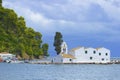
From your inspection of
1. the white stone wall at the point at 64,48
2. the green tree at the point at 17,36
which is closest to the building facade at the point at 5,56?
the green tree at the point at 17,36

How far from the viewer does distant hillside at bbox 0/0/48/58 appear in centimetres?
17575

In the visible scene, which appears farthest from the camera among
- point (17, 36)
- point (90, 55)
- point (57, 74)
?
point (17, 36)

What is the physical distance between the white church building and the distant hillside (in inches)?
1459

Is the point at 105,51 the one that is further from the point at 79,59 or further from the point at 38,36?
the point at 38,36

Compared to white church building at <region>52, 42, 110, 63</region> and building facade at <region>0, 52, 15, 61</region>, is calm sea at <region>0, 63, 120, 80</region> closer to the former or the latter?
white church building at <region>52, 42, 110, 63</region>

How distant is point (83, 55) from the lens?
13988 centimetres

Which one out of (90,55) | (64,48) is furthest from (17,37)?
(90,55)

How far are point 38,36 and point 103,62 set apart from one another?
49876 millimetres

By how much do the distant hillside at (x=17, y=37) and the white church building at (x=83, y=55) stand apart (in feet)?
122

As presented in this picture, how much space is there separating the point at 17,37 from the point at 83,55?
155 feet

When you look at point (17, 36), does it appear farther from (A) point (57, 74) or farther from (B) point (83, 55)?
(A) point (57, 74)

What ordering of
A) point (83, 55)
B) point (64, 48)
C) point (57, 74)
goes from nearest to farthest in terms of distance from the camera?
point (57, 74) < point (83, 55) < point (64, 48)

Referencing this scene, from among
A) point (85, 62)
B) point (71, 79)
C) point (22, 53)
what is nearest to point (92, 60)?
point (85, 62)

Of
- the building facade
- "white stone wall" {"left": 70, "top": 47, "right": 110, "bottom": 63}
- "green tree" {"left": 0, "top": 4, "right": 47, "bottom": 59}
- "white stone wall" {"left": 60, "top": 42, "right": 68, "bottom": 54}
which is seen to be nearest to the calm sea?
"white stone wall" {"left": 70, "top": 47, "right": 110, "bottom": 63}
